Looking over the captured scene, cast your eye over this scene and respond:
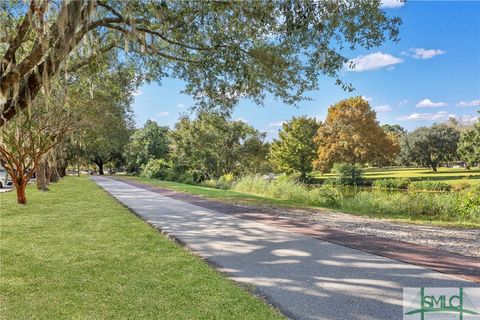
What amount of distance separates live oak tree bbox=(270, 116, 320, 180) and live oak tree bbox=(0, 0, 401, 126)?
106 feet

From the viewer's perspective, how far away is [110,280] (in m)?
4.80

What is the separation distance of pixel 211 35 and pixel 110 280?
555 cm

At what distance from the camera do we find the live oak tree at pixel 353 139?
129 ft

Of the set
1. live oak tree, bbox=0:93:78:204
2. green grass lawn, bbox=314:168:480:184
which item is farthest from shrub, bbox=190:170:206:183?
green grass lawn, bbox=314:168:480:184

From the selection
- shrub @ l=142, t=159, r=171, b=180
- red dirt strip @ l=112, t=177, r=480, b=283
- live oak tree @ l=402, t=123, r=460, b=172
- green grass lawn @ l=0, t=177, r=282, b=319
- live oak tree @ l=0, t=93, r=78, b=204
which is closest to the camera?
green grass lawn @ l=0, t=177, r=282, b=319

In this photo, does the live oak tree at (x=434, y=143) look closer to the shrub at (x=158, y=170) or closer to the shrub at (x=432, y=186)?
the shrub at (x=432, y=186)

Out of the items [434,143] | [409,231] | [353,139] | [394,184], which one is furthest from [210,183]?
[434,143]

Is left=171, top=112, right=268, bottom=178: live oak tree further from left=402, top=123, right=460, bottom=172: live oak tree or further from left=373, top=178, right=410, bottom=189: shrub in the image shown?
left=402, top=123, right=460, bottom=172: live oak tree

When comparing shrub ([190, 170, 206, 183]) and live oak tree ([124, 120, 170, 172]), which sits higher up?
live oak tree ([124, 120, 170, 172])

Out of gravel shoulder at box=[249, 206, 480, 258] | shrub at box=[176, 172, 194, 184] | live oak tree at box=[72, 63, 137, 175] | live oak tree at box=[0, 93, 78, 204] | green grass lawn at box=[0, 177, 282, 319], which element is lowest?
green grass lawn at box=[0, 177, 282, 319]

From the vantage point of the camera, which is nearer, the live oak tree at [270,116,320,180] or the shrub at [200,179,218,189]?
the shrub at [200,179,218,189]

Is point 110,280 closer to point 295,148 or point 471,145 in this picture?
point 295,148

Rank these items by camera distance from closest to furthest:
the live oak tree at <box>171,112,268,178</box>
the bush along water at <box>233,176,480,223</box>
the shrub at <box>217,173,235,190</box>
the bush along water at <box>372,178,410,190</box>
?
1. the bush along water at <box>233,176,480,223</box>
2. the shrub at <box>217,173,235,190</box>
3. the bush along water at <box>372,178,410,190</box>
4. the live oak tree at <box>171,112,268,178</box>

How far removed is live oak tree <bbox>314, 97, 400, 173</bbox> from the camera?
1547 inches
